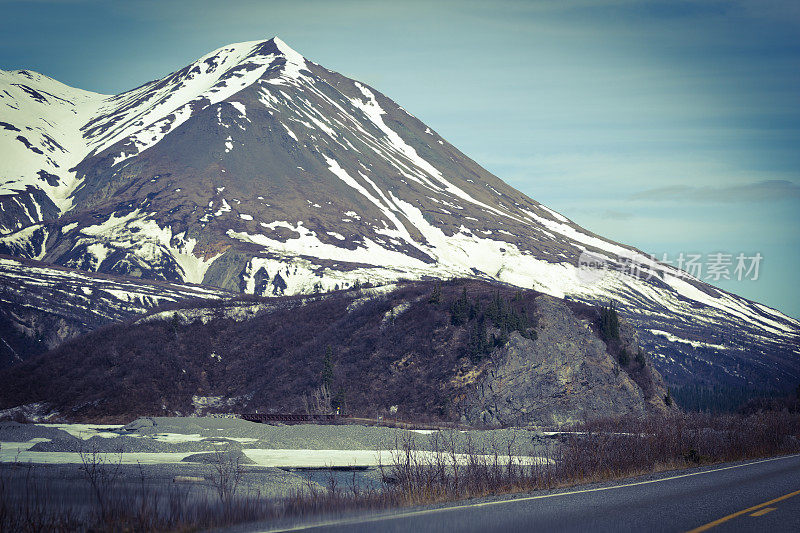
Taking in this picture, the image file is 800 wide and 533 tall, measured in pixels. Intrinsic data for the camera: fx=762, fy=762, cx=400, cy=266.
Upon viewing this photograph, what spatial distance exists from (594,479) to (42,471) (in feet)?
72.5

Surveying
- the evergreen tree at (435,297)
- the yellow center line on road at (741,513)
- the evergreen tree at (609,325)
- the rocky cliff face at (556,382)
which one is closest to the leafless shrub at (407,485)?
the yellow center line on road at (741,513)

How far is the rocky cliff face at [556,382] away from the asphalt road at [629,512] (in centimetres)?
4581

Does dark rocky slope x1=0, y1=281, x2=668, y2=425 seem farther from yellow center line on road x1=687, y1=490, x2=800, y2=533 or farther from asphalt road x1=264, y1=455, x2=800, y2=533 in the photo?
yellow center line on road x1=687, y1=490, x2=800, y2=533

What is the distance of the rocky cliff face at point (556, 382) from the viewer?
67.9 m

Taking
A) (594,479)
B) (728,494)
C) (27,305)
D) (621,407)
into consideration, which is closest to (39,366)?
(27,305)

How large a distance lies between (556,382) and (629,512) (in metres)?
55.5

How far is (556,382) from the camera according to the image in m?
71.1

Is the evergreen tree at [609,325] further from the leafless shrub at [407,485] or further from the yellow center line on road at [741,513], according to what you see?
the yellow center line on road at [741,513]

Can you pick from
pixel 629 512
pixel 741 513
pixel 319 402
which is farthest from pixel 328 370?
pixel 741 513

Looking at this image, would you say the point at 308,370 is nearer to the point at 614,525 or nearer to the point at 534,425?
the point at 534,425

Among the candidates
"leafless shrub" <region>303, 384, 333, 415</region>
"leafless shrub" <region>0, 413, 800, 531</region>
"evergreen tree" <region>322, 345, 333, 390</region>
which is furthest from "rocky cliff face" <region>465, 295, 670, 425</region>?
"leafless shrub" <region>0, 413, 800, 531</region>

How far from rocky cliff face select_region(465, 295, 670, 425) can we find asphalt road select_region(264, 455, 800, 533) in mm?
45811

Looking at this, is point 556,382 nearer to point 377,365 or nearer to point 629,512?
point 377,365

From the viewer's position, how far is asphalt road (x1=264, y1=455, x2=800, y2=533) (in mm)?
14992
